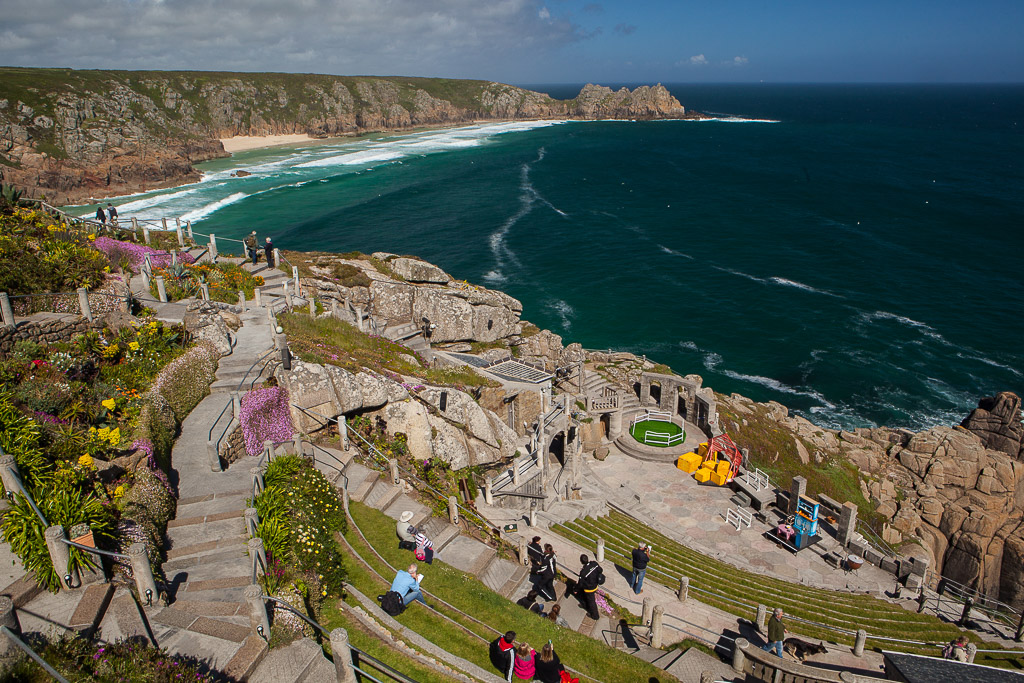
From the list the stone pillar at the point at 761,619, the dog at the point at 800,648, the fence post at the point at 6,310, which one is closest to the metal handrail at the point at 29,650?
the fence post at the point at 6,310

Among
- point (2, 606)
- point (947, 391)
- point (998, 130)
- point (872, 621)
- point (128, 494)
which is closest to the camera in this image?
point (2, 606)

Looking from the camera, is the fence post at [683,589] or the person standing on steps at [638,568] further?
the fence post at [683,589]

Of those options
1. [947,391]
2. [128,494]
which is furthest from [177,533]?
[947,391]

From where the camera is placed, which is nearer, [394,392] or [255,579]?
[255,579]

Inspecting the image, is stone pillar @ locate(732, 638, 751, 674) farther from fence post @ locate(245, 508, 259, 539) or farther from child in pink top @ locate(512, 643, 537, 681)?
fence post @ locate(245, 508, 259, 539)

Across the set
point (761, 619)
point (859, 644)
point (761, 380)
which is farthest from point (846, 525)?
point (761, 380)

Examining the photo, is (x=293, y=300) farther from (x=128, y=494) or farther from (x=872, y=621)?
(x=872, y=621)

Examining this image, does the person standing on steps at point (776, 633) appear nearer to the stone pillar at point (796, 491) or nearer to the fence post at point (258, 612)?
the stone pillar at point (796, 491)
